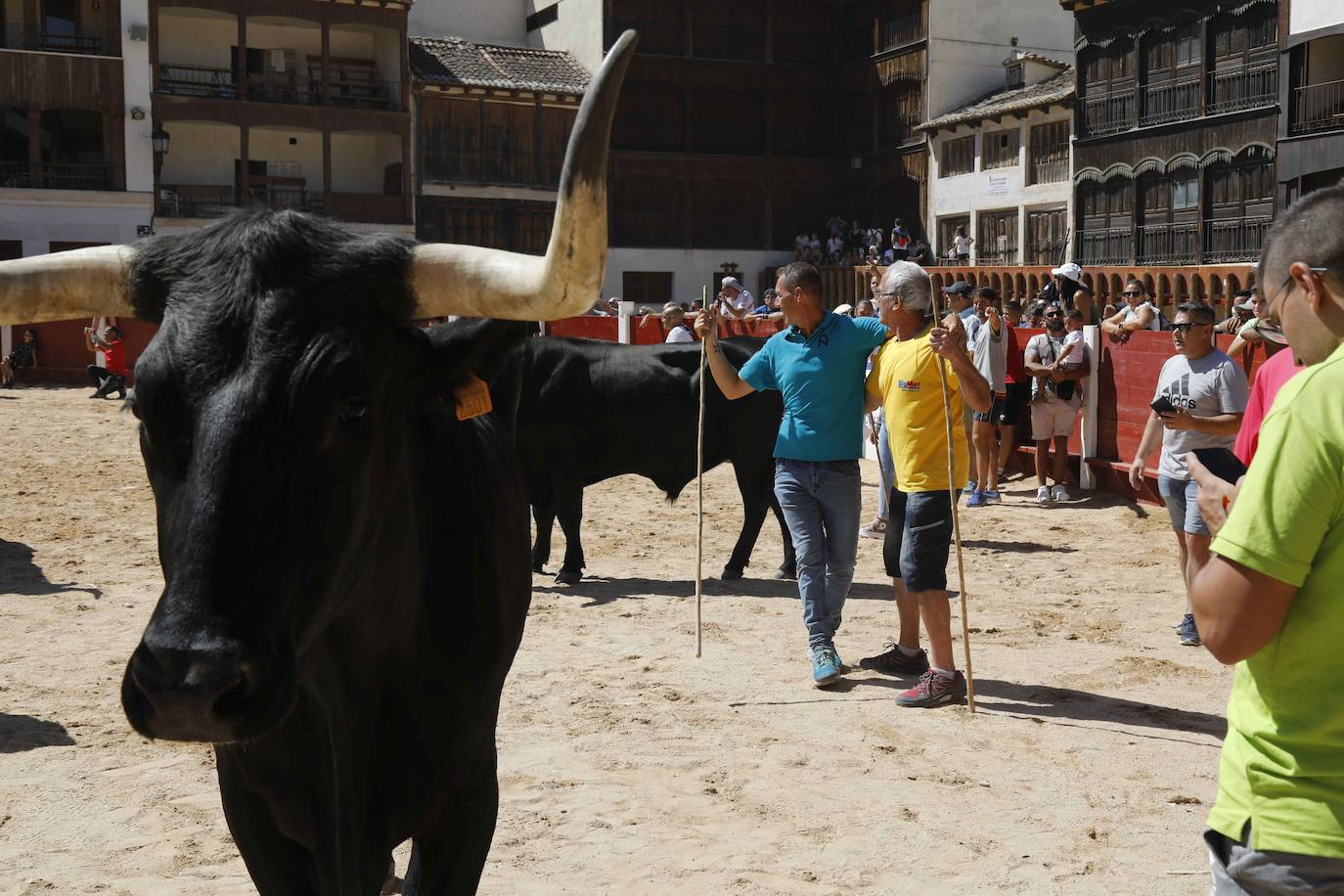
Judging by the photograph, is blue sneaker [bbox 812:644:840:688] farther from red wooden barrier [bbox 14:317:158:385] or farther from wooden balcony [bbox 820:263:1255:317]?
red wooden barrier [bbox 14:317:158:385]

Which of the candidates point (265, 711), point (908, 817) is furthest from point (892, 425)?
point (265, 711)

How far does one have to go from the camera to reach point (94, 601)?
8312mm

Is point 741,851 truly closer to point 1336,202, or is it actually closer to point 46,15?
point 1336,202

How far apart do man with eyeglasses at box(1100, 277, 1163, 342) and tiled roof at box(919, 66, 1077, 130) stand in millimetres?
17330

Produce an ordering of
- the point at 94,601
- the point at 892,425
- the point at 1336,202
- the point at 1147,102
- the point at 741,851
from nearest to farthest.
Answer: the point at 1336,202 → the point at 741,851 → the point at 892,425 → the point at 94,601 → the point at 1147,102

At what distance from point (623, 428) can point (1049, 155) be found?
27839 mm

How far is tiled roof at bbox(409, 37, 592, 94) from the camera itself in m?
37.2

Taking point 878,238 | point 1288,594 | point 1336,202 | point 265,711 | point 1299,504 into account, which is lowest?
point 265,711

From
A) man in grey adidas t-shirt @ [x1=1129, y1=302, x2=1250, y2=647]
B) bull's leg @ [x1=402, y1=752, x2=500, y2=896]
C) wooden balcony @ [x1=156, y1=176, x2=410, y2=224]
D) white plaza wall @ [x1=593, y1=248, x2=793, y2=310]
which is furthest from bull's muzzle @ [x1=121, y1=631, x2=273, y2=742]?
white plaza wall @ [x1=593, y1=248, x2=793, y2=310]

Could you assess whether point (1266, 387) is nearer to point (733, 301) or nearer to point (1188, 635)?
point (1188, 635)

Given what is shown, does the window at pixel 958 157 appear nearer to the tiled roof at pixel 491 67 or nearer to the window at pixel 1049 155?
the window at pixel 1049 155

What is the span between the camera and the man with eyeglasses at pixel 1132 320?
12797mm

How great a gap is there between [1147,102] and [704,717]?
29156 millimetres

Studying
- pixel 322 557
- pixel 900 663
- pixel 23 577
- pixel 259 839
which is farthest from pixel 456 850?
pixel 23 577
